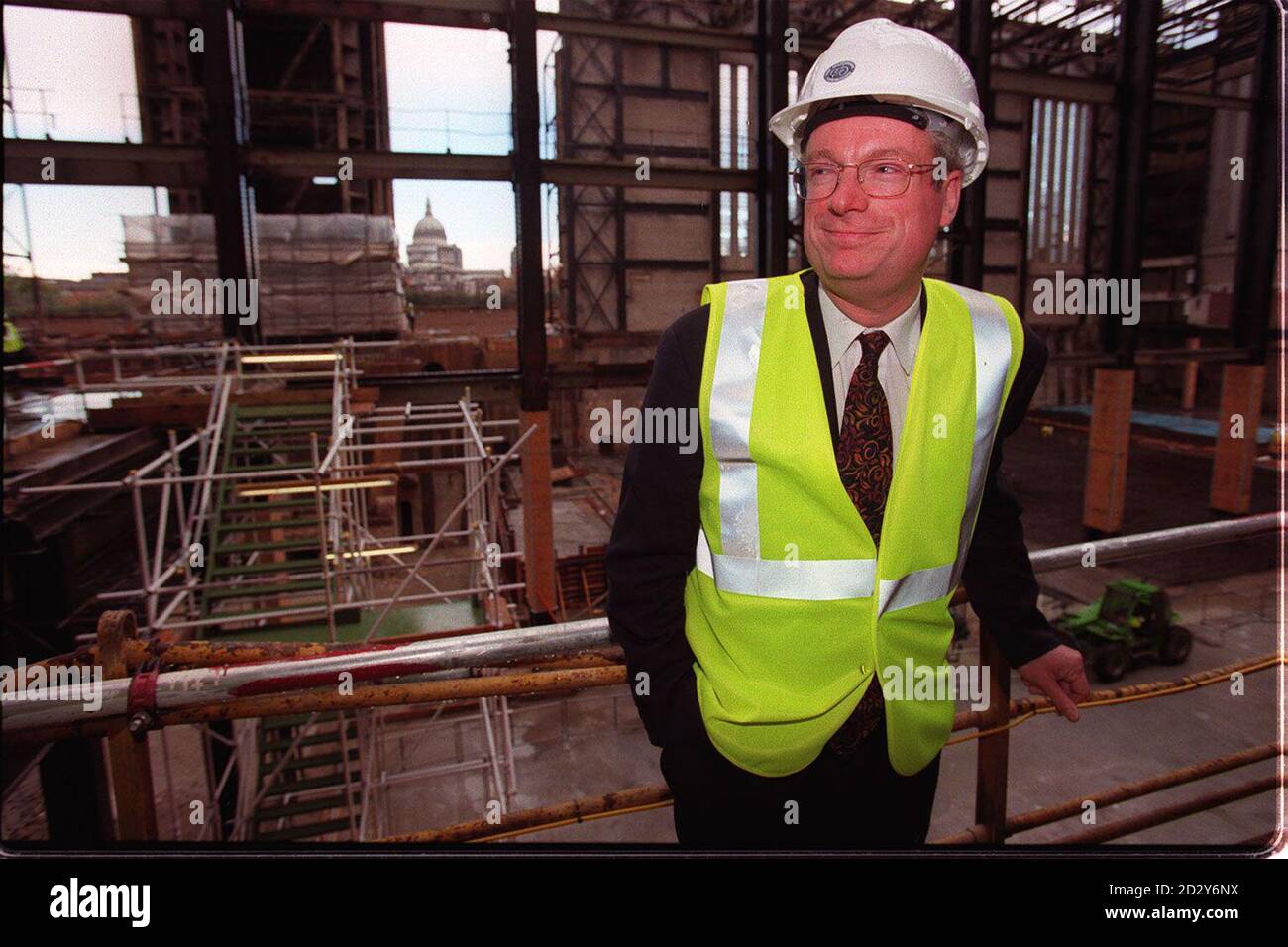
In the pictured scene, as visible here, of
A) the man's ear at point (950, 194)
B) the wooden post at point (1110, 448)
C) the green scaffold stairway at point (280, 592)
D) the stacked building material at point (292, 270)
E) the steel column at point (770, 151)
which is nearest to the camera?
the man's ear at point (950, 194)

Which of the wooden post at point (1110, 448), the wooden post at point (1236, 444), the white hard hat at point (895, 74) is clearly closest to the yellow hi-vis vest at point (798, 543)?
the white hard hat at point (895, 74)

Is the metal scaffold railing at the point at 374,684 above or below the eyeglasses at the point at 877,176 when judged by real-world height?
below

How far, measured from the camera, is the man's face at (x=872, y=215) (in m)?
1.70

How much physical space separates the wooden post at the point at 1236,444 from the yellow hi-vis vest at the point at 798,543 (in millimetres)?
23371

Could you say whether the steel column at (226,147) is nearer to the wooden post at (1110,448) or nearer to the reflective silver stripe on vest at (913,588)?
the reflective silver stripe on vest at (913,588)

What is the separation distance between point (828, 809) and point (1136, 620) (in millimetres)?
13001

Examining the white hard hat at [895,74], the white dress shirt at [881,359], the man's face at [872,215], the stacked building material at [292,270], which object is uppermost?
the stacked building material at [292,270]

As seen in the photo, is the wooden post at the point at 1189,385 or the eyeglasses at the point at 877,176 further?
the wooden post at the point at 1189,385

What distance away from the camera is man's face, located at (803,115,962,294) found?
1703 millimetres

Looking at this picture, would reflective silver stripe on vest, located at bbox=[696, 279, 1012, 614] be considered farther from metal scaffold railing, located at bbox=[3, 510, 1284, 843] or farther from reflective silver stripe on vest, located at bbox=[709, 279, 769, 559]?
metal scaffold railing, located at bbox=[3, 510, 1284, 843]

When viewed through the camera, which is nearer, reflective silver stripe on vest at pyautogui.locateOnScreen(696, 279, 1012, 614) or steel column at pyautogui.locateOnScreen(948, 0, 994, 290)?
reflective silver stripe on vest at pyautogui.locateOnScreen(696, 279, 1012, 614)

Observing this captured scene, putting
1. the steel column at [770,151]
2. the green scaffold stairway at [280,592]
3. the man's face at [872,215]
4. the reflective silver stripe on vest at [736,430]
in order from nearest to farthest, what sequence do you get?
the reflective silver stripe on vest at [736,430] → the man's face at [872,215] → the green scaffold stairway at [280,592] → the steel column at [770,151]

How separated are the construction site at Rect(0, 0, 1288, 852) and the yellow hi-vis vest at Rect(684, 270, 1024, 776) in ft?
1.29

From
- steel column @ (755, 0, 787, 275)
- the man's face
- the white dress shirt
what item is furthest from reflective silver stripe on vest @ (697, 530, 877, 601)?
steel column @ (755, 0, 787, 275)
